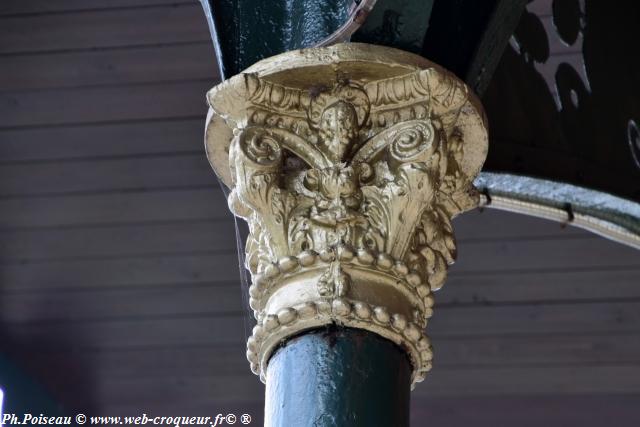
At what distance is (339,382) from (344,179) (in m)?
0.33

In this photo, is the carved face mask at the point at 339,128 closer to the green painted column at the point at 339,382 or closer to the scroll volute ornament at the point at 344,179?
the scroll volute ornament at the point at 344,179

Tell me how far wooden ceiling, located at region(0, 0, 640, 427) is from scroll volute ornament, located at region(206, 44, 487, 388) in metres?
2.21

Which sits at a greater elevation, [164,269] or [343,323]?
[343,323]

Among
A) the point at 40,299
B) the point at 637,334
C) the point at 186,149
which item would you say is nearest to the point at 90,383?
the point at 40,299

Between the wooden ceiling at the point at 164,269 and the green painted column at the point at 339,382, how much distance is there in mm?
2463

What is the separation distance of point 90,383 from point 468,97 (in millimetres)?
3687

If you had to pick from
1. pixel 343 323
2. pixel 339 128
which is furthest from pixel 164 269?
pixel 343 323

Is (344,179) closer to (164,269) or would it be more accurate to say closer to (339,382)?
(339,382)

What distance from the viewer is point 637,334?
211 inches

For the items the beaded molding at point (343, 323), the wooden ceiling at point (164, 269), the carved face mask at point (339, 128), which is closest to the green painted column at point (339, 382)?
the beaded molding at point (343, 323)

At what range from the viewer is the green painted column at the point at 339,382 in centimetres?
211

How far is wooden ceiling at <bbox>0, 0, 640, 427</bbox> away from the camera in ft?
15.2

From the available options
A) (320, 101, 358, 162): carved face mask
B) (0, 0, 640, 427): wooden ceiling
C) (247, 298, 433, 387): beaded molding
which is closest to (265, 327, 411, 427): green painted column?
(247, 298, 433, 387): beaded molding

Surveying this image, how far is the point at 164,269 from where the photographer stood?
5.26 m
